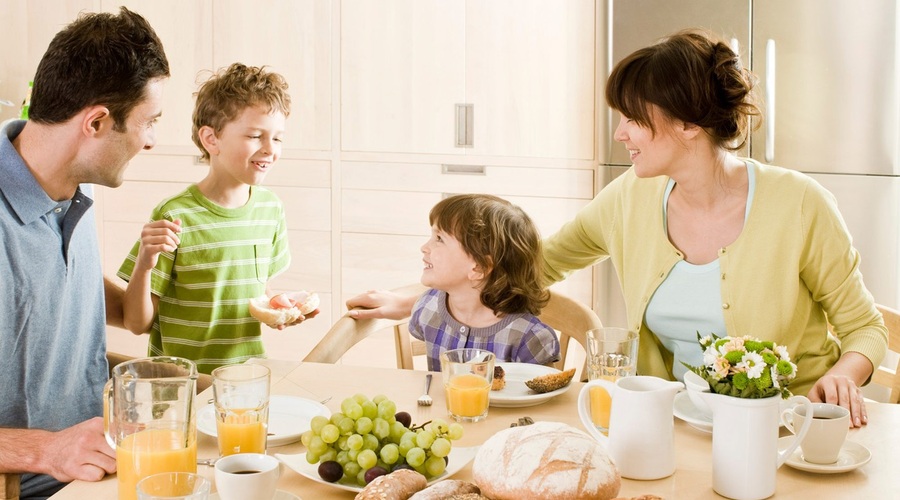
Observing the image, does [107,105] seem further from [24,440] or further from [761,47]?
[761,47]

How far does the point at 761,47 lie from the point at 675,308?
5.39 ft

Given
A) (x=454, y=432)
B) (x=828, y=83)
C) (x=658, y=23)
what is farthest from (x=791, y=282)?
(x=658, y=23)

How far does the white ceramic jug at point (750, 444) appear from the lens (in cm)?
117

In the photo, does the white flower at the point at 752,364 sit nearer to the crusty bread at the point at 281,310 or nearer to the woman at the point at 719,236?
the woman at the point at 719,236

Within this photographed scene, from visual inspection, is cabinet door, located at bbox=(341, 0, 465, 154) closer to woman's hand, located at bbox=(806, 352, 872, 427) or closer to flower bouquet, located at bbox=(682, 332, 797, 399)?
woman's hand, located at bbox=(806, 352, 872, 427)

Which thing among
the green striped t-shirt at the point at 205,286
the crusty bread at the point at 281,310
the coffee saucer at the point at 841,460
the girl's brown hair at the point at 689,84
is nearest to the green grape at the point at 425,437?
the coffee saucer at the point at 841,460

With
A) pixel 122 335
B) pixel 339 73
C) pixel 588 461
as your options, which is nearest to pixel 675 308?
pixel 588 461

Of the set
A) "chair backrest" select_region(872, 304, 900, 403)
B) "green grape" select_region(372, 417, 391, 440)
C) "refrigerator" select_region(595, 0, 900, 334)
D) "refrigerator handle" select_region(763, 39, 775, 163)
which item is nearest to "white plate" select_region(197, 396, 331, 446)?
"green grape" select_region(372, 417, 391, 440)

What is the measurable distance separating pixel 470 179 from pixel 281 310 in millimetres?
1588

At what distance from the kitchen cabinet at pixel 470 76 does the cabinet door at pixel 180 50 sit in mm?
598

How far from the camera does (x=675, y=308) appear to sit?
6.00ft

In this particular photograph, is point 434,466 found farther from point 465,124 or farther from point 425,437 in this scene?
point 465,124

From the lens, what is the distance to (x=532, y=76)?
3.55 metres

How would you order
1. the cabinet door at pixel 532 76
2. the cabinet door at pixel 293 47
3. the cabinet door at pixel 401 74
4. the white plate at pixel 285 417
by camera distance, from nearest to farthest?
the white plate at pixel 285 417, the cabinet door at pixel 532 76, the cabinet door at pixel 401 74, the cabinet door at pixel 293 47
